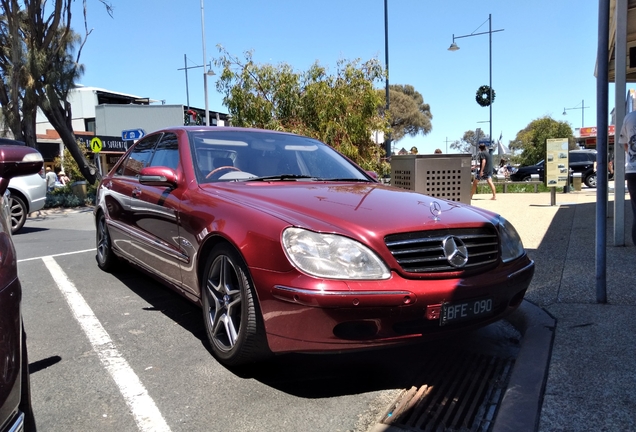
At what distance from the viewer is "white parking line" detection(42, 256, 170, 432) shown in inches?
102

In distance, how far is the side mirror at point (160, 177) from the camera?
3760 millimetres

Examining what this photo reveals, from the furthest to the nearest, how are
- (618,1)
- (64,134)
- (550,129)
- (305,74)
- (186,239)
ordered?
(550,129)
(64,134)
(305,74)
(618,1)
(186,239)

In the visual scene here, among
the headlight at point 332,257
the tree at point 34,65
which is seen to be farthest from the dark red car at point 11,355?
the tree at point 34,65

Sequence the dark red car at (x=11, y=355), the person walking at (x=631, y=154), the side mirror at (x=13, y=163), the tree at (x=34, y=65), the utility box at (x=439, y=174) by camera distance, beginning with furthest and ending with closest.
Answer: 1. the tree at (x=34, y=65)
2. the utility box at (x=439, y=174)
3. the person walking at (x=631, y=154)
4. the side mirror at (x=13, y=163)
5. the dark red car at (x=11, y=355)

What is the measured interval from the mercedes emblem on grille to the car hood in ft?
0.29

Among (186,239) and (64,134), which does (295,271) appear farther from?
(64,134)

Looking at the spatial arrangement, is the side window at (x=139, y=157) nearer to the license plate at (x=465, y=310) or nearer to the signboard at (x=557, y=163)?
the license plate at (x=465, y=310)

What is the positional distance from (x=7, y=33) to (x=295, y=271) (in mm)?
18010

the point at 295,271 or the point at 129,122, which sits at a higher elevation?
the point at 129,122

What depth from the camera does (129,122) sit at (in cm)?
4447

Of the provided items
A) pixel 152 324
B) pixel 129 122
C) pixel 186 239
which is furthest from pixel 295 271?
pixel 129 122

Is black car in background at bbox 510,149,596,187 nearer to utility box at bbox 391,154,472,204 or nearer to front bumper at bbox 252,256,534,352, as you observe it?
utility box at bbox 391,154,472,204

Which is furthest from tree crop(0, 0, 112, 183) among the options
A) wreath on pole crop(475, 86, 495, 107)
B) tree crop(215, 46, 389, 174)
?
wreath on pole crop(475, 86, 495, 107)

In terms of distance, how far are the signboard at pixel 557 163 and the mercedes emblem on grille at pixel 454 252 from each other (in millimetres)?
11065
